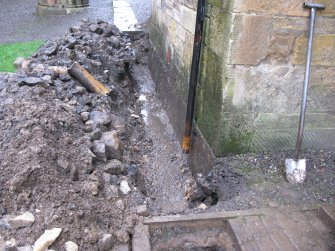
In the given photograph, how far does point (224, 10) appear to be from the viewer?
328 centimetres

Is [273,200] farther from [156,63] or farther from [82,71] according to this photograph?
[156,63]

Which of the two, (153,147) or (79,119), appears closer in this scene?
(79,119)

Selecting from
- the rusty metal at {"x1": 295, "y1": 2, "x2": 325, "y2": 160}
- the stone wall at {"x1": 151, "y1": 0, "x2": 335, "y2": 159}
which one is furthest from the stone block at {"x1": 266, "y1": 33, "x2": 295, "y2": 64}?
the rusty metal at {"x1": 295, "y1": 2, "x2": 325, "y2": 160}

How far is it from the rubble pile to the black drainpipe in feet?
2.35

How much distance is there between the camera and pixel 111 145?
12.7 feet

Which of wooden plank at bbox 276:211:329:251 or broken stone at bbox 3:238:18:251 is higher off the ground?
broken stone at bbox 3:238:18:251

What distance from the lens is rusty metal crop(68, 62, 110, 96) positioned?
5191mm

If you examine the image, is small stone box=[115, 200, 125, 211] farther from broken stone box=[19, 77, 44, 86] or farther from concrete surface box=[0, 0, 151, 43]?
concrete surface box=[0, 0, 151, 43]

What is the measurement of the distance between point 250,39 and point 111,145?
1.78 meters

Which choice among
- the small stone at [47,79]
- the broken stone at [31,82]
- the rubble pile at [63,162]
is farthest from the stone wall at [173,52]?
the broken stone at [31,82]

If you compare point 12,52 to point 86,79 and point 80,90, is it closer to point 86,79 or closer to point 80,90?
point 86,79

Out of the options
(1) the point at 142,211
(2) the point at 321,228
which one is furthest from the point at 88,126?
(2) the point at 321,228

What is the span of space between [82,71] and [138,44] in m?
3.98

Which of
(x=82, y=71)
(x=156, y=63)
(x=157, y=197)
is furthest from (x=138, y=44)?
(x=157, y=197)
